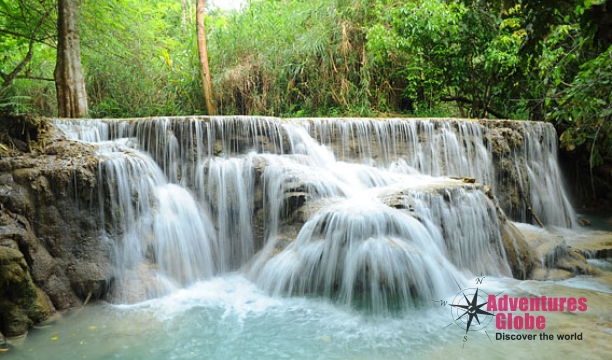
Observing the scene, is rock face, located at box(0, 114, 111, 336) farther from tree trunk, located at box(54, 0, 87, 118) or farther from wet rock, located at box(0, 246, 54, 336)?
tree trunk, located at box(54, 0, 87, 118)

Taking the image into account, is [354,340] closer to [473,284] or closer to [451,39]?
[473,284]

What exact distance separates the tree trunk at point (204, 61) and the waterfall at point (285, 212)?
152 inches

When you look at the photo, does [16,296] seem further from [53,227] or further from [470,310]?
[470,310]

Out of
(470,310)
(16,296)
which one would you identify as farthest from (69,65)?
(470,310)

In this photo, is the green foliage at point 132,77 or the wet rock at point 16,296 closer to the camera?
the wet rock at point 16,296

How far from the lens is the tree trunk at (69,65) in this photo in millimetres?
7301

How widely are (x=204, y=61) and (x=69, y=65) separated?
3539mm

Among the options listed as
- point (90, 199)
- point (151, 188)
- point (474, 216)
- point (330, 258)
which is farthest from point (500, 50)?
point (90, 199)

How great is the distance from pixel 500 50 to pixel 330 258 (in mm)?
7638

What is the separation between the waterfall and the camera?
481 centimetres

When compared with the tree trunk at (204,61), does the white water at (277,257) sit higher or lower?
lower

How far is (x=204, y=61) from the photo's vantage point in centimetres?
1036

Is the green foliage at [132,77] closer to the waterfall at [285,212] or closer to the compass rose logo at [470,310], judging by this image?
the waterfall at [285,212]

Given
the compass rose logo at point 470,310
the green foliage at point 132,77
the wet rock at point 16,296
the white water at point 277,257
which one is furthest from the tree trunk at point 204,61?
the compass rose logo at point 470,310
